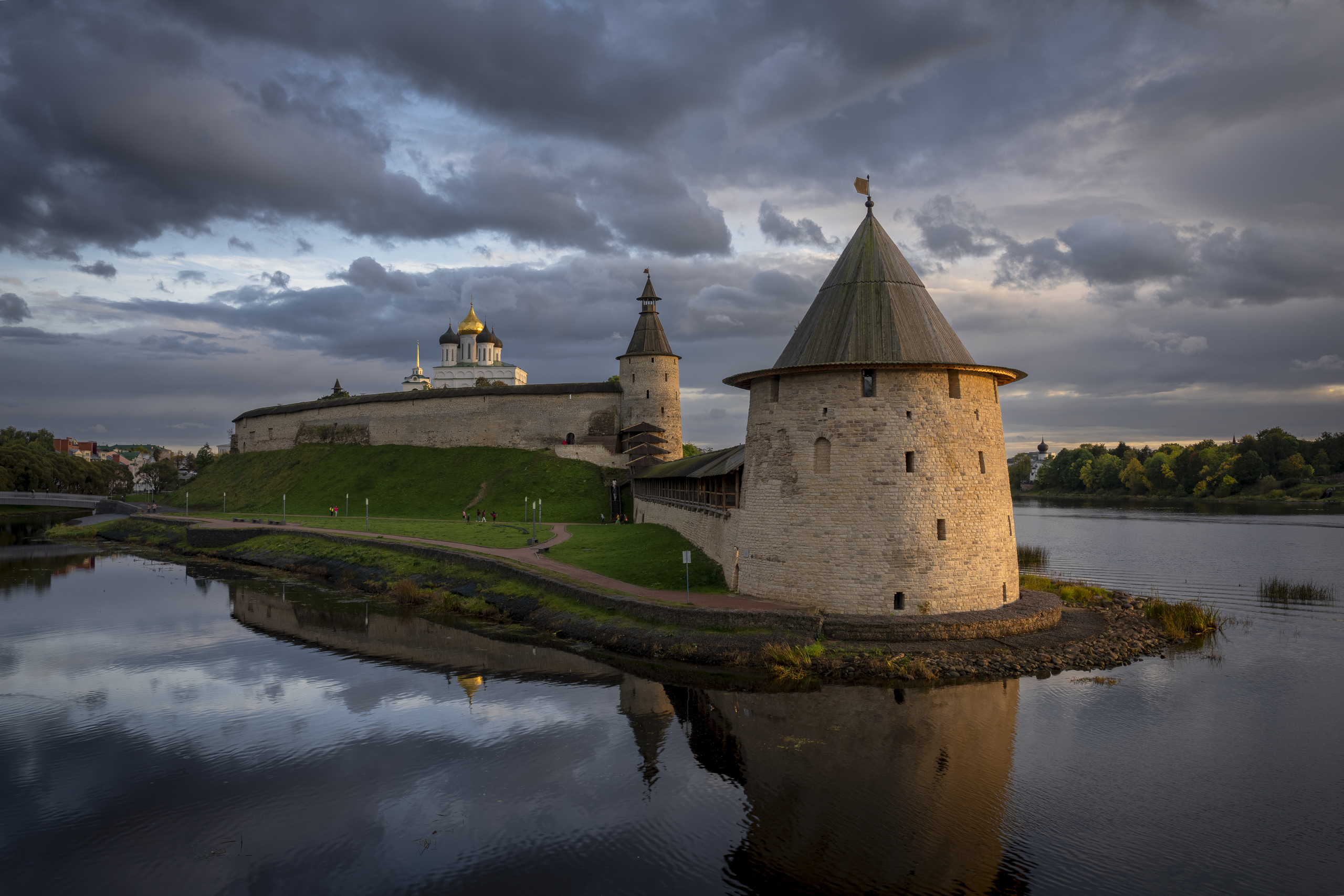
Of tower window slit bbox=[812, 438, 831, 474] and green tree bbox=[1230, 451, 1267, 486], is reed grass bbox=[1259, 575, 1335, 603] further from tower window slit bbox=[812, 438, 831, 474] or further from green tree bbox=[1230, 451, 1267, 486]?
green tree bbox=[1230, 451, 1267, 486]

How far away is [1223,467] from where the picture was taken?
245 ft

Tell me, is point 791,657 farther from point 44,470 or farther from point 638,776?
point 44,470

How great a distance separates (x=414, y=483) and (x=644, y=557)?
94.0 ft

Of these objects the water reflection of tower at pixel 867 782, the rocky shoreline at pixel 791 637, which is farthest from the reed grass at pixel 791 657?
the water reflection of tower at pixel 867 782

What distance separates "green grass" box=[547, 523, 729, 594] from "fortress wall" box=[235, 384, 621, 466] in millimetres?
17750

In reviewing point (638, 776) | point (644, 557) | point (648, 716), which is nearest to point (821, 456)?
point (648, 716)

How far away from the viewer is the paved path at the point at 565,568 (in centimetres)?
1914

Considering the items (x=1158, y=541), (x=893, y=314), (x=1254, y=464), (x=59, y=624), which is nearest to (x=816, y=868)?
(x=893, y=314)

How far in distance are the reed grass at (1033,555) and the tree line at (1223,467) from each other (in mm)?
48880

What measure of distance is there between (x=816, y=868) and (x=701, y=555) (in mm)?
15840

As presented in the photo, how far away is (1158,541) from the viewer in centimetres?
4138

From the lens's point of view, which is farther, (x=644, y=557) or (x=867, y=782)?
(x=644, y=557)

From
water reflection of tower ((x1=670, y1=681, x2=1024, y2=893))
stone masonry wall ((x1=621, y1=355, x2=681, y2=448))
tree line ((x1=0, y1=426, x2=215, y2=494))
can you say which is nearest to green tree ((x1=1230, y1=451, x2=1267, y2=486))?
stone masonry wall ((x1=621, y1=355, x2=681, y2=448))

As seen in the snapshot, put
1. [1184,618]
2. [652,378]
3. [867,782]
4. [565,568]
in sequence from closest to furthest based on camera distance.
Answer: [867,782], [1184,618], [565,568], [652,378]
